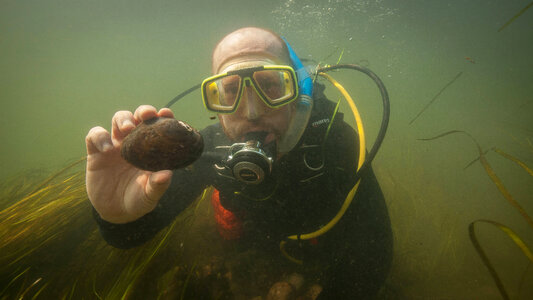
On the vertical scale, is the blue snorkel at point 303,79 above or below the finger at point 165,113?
below

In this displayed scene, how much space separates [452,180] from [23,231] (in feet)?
36.4

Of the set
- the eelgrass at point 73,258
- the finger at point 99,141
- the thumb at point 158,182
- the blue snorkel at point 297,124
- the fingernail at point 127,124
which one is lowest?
the eelgrass at point 73,258

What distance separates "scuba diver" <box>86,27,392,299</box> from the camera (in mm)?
1735

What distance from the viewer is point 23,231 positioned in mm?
3436

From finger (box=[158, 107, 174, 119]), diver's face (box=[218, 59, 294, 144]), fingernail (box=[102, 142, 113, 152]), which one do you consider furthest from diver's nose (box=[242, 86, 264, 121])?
fingernail (box=[102, 142, 113, 152])

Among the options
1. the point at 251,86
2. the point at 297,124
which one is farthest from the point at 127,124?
the point at 297,124

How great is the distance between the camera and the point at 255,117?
2.12 metres

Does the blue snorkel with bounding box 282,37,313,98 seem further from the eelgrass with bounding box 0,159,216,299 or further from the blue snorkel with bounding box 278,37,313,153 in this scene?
the eelgrass with bounding box 0,159,216,299

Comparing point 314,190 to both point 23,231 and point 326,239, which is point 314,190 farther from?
point 23,231

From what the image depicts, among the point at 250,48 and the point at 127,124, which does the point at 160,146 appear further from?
the point at 250,48

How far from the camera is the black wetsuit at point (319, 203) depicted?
91.8 inches

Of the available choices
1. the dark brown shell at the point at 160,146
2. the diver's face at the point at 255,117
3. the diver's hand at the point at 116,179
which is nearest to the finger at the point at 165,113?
the diver's hand at the point at 116,179

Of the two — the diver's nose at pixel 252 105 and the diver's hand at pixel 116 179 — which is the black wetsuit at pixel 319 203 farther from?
the diver's nose at pixel 252 105

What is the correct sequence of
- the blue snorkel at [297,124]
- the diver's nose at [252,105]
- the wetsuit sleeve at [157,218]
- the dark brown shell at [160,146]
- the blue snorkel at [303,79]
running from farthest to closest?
the blue snorkel at [303,79]
the blue snorkel at [297,124]
the diver's nose at [252,105]
the wetsuit sleeve at [157,218]
the dark brown shell at [160,146]
